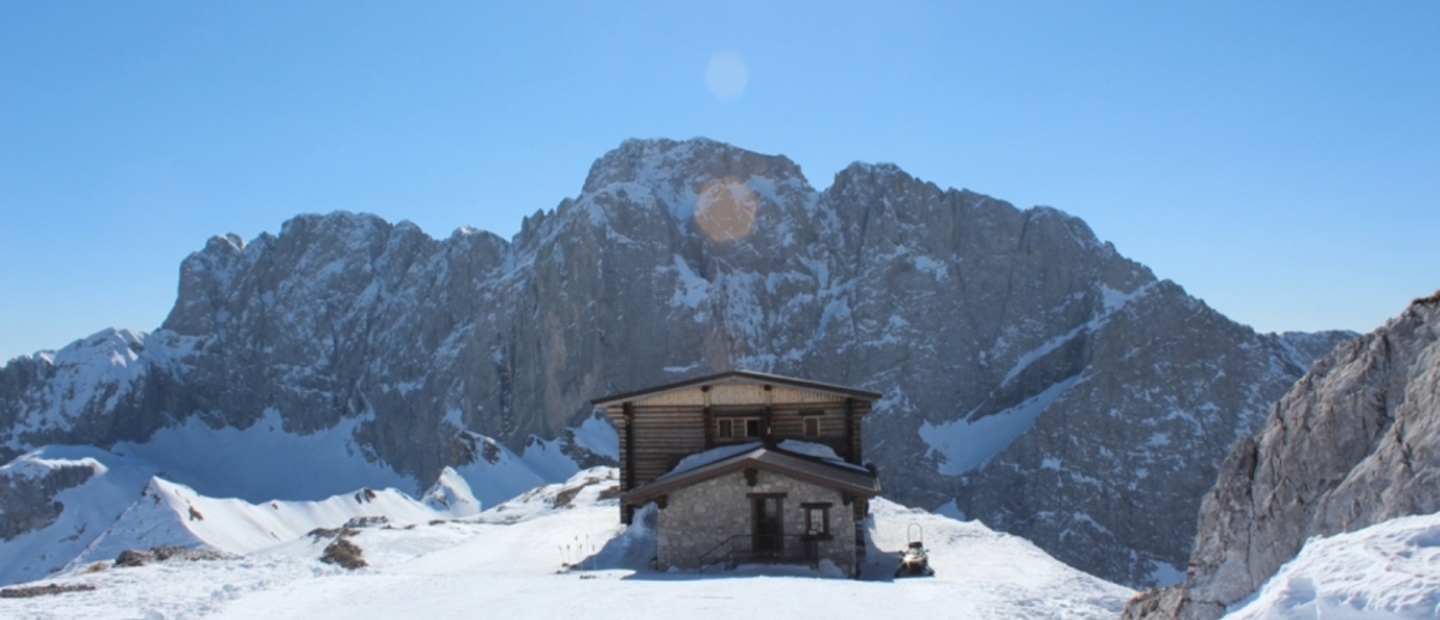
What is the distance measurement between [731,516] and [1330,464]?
16.6m

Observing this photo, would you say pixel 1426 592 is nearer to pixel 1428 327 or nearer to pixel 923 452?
pixel 1428 327

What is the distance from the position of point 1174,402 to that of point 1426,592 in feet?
460

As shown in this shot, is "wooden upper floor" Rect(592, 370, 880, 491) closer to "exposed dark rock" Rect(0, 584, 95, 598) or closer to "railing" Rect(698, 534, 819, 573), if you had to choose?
"railing" Rect(698, 534, 819, 573)

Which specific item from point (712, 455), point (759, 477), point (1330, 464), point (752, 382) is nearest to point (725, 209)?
point (752, 382)

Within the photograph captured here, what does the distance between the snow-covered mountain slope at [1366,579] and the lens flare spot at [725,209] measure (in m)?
150

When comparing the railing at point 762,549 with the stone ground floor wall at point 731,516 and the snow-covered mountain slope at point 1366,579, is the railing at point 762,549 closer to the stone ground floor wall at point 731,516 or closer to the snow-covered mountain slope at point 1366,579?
the stone ground floor wall at point 731,516

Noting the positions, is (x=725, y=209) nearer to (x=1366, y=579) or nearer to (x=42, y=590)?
(x=42, y=590)

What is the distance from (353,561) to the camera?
27453 mm

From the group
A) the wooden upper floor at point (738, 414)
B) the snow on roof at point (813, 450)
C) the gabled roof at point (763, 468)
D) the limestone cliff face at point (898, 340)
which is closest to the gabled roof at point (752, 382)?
the wooden upper floor at point (738, 414)

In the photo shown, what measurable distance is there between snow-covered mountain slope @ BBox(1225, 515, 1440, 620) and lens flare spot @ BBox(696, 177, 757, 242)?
493 ft

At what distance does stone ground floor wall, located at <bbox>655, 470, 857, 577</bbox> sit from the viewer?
2434 cm

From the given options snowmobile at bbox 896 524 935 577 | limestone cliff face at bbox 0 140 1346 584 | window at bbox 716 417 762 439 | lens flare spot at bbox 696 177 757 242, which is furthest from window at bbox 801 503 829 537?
lens flare spot at bbox 696 177 757 242

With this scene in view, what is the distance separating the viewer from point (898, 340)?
500 feet

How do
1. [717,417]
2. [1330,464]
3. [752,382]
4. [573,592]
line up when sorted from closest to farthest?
[1330,464] → [573,592] → [752,382] → [717,417]
